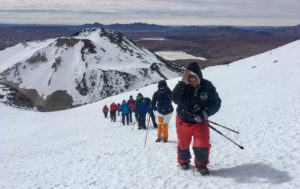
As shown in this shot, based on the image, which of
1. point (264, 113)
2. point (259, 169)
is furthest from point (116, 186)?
point (264, 113)

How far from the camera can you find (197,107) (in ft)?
17.5

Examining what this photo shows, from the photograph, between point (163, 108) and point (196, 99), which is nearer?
point (196, 99)

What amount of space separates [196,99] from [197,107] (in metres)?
0.20

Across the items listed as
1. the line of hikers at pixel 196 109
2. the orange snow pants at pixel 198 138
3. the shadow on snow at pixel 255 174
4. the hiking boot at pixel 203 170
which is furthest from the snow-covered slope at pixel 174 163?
the line of hikers at pixel 196 109

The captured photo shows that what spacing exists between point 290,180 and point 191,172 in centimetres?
218

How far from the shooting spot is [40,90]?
264ft

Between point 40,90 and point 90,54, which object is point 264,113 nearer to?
point 40,90

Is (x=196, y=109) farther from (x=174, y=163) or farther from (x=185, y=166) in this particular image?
(x=174, y=163)

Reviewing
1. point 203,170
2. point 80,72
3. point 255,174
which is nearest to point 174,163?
point 203,170

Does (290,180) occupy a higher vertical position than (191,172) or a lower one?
higher

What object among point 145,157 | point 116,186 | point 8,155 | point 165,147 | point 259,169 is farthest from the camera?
point 8,155

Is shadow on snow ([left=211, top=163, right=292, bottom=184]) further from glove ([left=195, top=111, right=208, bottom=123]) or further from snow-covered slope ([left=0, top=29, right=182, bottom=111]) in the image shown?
snow-covered slope ([left=0, top=29, right=182, bottom=111])

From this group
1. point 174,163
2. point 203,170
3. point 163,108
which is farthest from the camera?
point 163,108

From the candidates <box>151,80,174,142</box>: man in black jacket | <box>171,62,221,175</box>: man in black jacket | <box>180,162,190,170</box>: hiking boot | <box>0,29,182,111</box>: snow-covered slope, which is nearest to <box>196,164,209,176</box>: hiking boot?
<box>171,62,221,175</box>: man in black jacket
